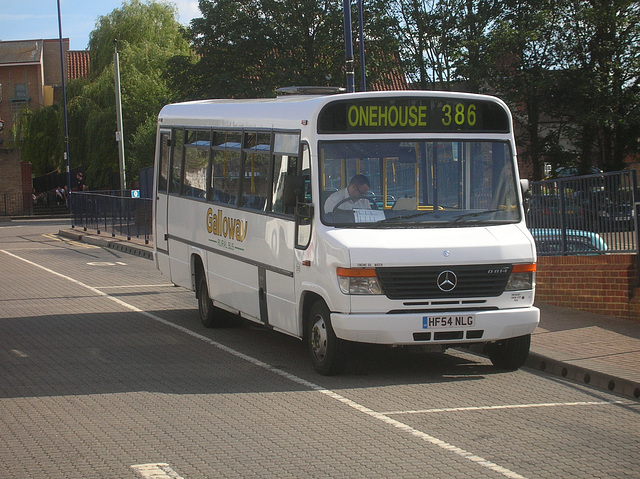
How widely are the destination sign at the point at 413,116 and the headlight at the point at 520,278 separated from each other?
1.54 m

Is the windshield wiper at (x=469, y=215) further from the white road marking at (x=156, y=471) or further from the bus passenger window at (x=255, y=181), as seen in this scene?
the white road marking at (x=156, y=471)

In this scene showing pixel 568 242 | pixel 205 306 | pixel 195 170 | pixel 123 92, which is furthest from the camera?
pixel 123 92

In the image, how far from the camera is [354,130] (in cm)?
996

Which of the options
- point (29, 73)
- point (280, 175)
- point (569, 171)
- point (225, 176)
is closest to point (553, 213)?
point (225, 176)

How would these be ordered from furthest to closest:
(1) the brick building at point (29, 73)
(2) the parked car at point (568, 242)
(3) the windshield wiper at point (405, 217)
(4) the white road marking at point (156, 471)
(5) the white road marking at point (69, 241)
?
(1) the brick building at point (29, 73) → (5) the white road marking at point (69, 241) → (2) the parked car at point (568, 242) → (3) the windshield wiper at point (405, 217) → (4) the white road marking at point (156, 471)

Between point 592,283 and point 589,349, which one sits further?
point 592,283

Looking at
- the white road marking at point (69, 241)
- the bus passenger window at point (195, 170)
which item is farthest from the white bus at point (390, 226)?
the white road marking at point (69, 241)

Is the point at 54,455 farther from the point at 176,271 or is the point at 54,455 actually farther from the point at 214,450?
the point at 176,271

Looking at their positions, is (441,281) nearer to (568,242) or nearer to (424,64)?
(568,242)

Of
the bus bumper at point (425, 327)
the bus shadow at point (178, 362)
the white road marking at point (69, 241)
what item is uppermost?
the bus bumper at point (425, 327)

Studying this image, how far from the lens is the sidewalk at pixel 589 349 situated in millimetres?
9453

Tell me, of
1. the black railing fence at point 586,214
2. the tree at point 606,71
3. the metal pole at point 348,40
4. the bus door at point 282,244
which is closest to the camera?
the bus door at point 282,244

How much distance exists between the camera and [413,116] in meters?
10.1

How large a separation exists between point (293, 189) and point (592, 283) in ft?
19.4
